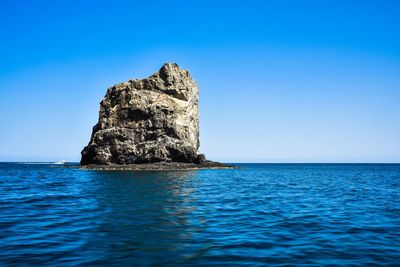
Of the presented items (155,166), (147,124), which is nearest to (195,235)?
(155,166)

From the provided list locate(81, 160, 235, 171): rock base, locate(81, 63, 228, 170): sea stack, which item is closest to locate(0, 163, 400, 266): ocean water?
locate(81, 160, 235, 171): rock base

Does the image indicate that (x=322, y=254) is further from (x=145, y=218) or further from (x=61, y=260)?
(x=145, y=218)

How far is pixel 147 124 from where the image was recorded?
3425 inches

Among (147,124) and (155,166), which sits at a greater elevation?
(147,124)

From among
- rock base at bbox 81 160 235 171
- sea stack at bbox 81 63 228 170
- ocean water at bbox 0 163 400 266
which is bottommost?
ocean water at bbox 0 163 400 266

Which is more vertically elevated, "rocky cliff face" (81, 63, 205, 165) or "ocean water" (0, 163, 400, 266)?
"rocky cliff face" (81, 63, 205, 165)

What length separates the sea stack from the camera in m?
84.2

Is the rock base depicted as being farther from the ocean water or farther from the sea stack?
the ocean water

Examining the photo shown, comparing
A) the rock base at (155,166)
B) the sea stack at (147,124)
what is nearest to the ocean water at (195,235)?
the rock base at (155,166)

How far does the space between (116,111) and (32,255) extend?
84.8 metres

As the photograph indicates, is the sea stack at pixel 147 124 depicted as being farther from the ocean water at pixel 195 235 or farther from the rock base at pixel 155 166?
the ocean water at pixel 195 235

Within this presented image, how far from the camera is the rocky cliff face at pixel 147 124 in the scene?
8419 centimetres

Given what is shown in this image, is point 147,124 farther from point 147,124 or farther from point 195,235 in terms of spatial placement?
point 195,235

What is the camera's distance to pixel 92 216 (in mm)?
15312
